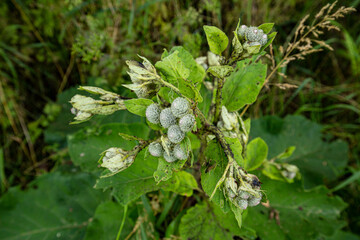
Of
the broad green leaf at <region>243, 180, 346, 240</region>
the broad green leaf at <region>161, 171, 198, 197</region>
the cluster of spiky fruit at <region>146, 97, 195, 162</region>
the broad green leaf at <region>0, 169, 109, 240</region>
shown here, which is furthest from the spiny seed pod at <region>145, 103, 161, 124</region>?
the broad green leaf at <region>0, 169, 109, 240</region>

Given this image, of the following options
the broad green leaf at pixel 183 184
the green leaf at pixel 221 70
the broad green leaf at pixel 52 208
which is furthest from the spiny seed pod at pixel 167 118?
the broad green leaf at pixel 52 208

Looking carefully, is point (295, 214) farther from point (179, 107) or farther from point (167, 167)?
point (179, 107)

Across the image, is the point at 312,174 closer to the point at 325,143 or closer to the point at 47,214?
the point at 325,143

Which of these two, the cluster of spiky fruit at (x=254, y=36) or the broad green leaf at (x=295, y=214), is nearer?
the cluster of spiky fruit at (x=254, y=36)

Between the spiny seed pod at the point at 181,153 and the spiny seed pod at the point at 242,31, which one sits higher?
the spiny seed pod at the point at 242,31

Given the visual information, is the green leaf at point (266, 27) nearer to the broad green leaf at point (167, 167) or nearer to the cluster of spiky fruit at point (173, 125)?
the cluster of spiky fruit at point (173, 125)

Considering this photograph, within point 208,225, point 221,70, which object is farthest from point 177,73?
point 208,225

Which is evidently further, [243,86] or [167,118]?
[243,86]
